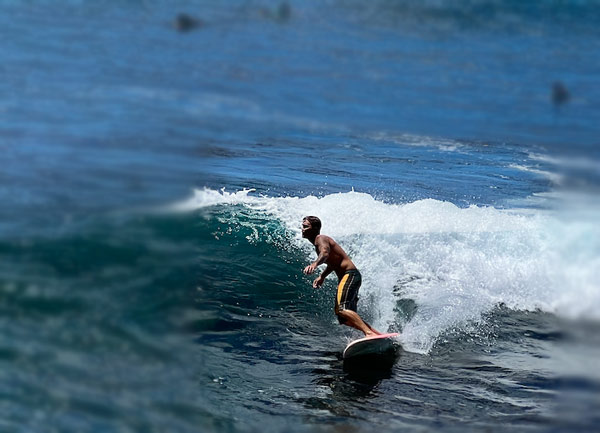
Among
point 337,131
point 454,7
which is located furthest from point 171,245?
point 454,7

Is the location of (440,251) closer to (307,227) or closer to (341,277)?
(341,277)

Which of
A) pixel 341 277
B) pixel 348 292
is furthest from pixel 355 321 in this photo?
pixel 341 277

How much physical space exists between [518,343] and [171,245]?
535 centimetres

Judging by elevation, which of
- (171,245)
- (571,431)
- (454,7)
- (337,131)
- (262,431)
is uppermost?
(454,7)

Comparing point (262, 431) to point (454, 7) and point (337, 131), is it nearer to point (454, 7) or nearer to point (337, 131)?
point (337, 131)

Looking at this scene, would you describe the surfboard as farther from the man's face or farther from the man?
the man's face

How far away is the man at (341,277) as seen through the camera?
8828 mm

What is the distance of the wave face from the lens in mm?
11523

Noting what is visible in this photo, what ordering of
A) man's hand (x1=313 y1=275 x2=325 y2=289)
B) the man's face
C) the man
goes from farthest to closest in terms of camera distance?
the man's face
the man
man's hand (x1=313 y1=275 x2=325 y2=289)

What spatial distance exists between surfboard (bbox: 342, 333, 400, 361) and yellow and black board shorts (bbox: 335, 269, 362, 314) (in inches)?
22.7

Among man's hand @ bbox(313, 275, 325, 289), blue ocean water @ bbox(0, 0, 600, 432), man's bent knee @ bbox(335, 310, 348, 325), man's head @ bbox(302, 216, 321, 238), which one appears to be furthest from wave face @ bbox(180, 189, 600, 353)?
man's head @ bbox(302, 216, 321, 238)

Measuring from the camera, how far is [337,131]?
1308cm

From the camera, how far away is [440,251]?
13.9 meters

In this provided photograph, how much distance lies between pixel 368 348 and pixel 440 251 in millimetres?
5725
